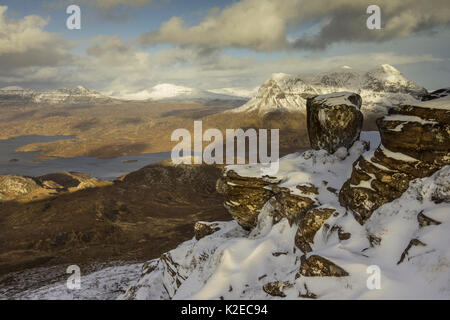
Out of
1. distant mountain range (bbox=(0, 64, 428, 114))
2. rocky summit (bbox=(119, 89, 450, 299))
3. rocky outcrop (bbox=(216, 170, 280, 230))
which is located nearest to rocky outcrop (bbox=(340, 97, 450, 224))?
rocky summit (bbox=(119, 89, 450, 299))

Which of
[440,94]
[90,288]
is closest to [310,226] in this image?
[440,94]

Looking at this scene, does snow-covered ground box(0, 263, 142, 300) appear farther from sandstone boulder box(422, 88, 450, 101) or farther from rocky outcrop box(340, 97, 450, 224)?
sandstone boulder box(422, 88, 450, 101)

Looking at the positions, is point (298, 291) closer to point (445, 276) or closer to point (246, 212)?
point (445, 276)

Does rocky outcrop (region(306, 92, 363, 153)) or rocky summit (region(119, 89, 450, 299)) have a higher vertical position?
rocky outcrop (region(306, 92, 363, 153))

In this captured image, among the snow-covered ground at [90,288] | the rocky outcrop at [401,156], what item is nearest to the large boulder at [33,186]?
the snow-covered ground at [90,288]

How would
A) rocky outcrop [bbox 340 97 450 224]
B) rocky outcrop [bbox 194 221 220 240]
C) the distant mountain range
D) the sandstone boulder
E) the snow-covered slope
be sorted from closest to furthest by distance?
the snow-covered slope, rocky outcrop [bbox 340 97 450 224], the sandstone boulder, rocky outcrop [bbox 194 221 220 240], the distant mountain range
